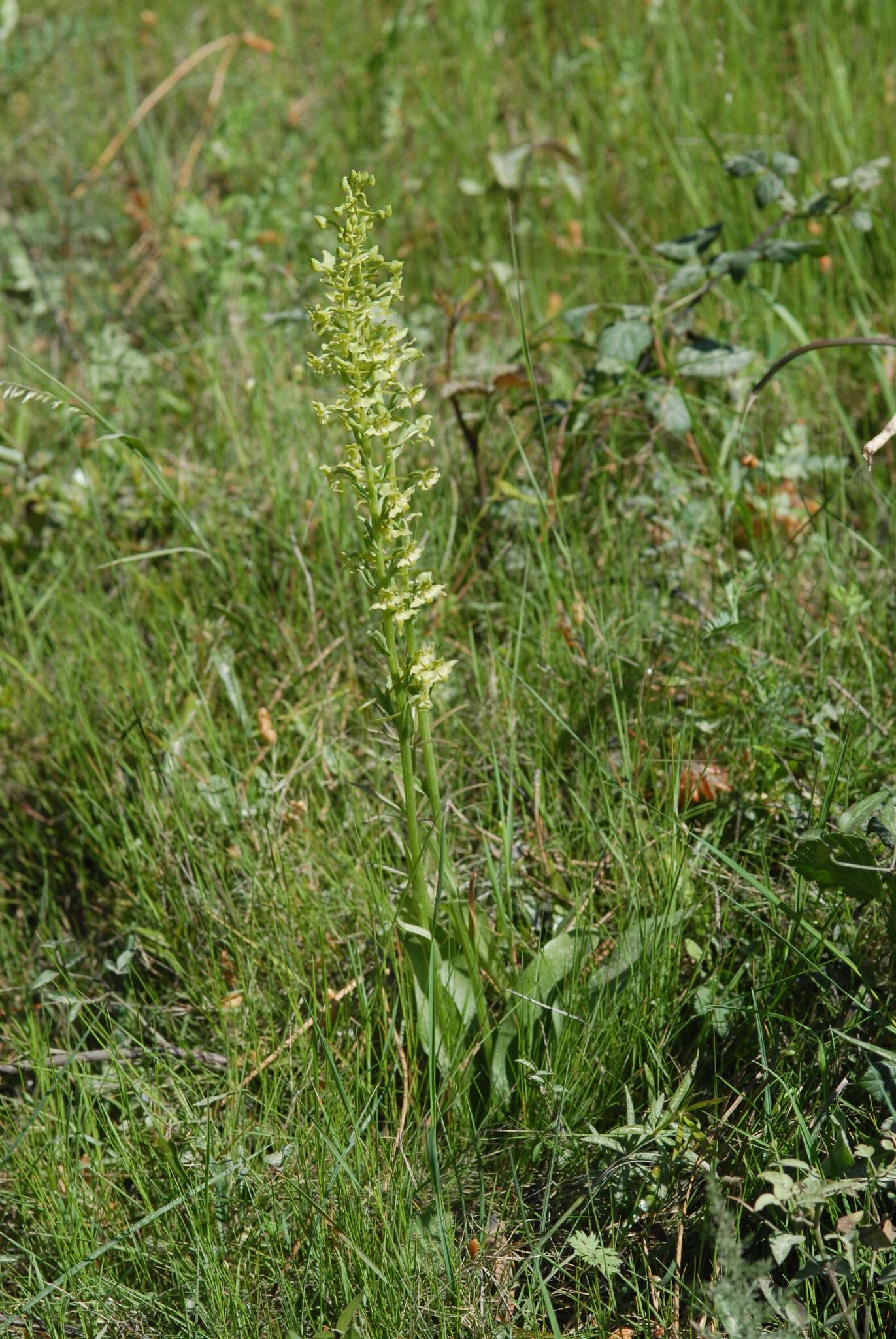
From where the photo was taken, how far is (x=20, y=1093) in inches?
69.1

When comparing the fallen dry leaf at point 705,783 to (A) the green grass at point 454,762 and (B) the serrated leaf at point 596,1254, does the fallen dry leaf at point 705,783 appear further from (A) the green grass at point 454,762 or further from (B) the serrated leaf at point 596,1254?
(B) the serrated leaf at point 596,1254

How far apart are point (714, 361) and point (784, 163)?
42 centimetres

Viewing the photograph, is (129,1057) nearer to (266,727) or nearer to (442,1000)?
(442,1000)

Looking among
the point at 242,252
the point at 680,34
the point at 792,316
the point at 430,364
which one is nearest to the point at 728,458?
the point at 792,316

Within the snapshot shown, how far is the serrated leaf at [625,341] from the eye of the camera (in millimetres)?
2340

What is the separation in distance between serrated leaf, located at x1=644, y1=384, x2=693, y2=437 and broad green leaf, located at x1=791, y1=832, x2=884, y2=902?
43.1 inches

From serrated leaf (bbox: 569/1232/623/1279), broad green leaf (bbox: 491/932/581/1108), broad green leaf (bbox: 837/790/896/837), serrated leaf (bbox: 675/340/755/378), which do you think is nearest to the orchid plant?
broad green leaf (bbox: 491/932/581/1108)

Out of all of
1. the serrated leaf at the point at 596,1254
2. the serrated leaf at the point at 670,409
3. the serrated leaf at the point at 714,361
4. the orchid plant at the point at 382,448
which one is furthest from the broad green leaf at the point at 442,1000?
the serrated leaf at the point at 714,361

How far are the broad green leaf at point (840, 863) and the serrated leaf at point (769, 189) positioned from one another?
145 cm

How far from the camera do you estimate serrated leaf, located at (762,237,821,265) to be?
7.39 feet

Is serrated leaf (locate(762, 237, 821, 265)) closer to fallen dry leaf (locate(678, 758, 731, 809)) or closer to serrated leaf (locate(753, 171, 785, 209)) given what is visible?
serrated leaf (locate(753, 171, 785, 209))

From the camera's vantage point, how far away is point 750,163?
7.59 ft

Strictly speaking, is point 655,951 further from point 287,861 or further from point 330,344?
point 330,344

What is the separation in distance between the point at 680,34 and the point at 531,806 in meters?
3.22
